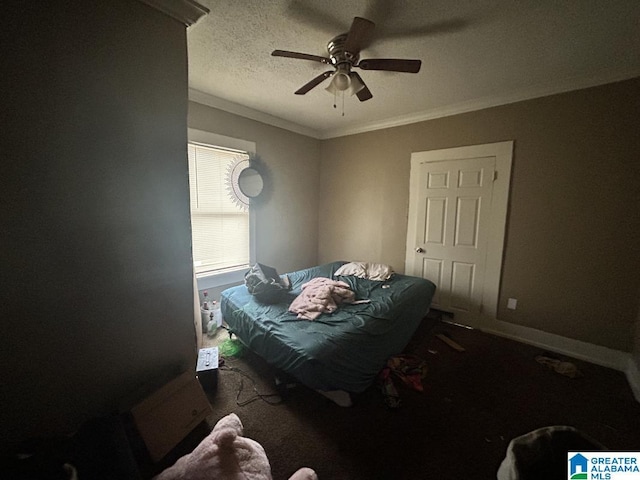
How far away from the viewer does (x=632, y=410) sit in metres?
1.66

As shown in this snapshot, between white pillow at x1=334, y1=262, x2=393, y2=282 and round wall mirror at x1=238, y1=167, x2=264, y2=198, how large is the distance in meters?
1.49

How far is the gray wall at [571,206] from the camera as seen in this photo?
6.68 feet

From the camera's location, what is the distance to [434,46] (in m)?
1.77

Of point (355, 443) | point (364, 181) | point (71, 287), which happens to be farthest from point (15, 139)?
point (364, 181)

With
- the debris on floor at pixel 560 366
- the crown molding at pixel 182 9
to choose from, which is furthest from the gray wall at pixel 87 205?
the debris on floor at pixel 560 366

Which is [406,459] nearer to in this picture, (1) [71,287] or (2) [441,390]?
(2) [441,390]

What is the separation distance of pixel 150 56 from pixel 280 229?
2.44 meters

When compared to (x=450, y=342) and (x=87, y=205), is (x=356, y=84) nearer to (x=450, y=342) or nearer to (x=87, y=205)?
(x=87, y=205)

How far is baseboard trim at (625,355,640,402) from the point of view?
1798 millimetres

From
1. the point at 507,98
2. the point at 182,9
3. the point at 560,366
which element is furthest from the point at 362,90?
the point at 560,366

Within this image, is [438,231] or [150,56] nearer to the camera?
[150,56]

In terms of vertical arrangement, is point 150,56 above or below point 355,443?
above

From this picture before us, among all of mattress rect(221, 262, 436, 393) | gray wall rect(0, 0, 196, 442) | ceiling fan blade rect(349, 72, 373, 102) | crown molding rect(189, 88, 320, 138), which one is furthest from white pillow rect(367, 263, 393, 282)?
crown molding rect(189, 88, 320, 138)

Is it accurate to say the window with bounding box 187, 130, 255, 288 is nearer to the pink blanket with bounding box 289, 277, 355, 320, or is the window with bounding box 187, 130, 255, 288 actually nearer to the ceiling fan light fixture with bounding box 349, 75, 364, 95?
the pink blanket with bounding box 289, 277, 355, 320
